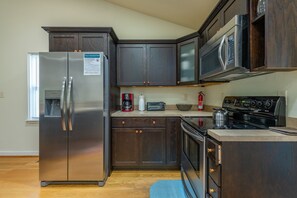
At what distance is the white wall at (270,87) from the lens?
1.57m

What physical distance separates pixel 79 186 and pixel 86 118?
90 cm

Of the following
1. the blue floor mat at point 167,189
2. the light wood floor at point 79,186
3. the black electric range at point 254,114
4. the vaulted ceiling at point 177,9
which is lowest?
the light wood floor at point 79,186

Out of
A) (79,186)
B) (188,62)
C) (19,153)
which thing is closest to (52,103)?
(79,186)

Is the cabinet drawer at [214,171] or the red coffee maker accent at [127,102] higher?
the red coffee maker accent at [127,102]

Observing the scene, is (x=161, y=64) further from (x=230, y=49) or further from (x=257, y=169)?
(x=257, y=169)

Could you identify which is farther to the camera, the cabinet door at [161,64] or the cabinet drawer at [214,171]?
the cabinet door at [161,64]

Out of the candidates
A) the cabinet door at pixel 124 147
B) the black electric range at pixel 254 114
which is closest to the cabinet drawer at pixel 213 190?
the black electric range at pixel 254 114

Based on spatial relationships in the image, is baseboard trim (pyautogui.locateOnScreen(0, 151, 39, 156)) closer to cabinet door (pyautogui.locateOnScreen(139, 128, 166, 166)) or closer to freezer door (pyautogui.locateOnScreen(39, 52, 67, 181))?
freezer door (pyautogui.locateOnScreen(39, 52, 67, 181))

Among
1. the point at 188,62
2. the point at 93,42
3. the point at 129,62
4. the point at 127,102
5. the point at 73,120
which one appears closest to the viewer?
the point at 73,120

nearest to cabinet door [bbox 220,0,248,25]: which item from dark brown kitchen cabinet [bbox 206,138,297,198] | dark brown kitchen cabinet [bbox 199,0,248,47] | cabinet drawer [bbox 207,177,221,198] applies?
dark brown kitchen cabinet [bbox 199,0,248,47]

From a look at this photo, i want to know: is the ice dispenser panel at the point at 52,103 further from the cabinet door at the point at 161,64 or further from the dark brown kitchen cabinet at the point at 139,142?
the cabinet door at the point at 161,64

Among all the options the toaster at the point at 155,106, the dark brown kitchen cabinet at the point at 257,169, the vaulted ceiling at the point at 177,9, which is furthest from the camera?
the toaster at the point at 155,106

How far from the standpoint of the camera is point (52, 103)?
9.21 feet

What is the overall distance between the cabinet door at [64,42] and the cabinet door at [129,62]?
2.52ft
